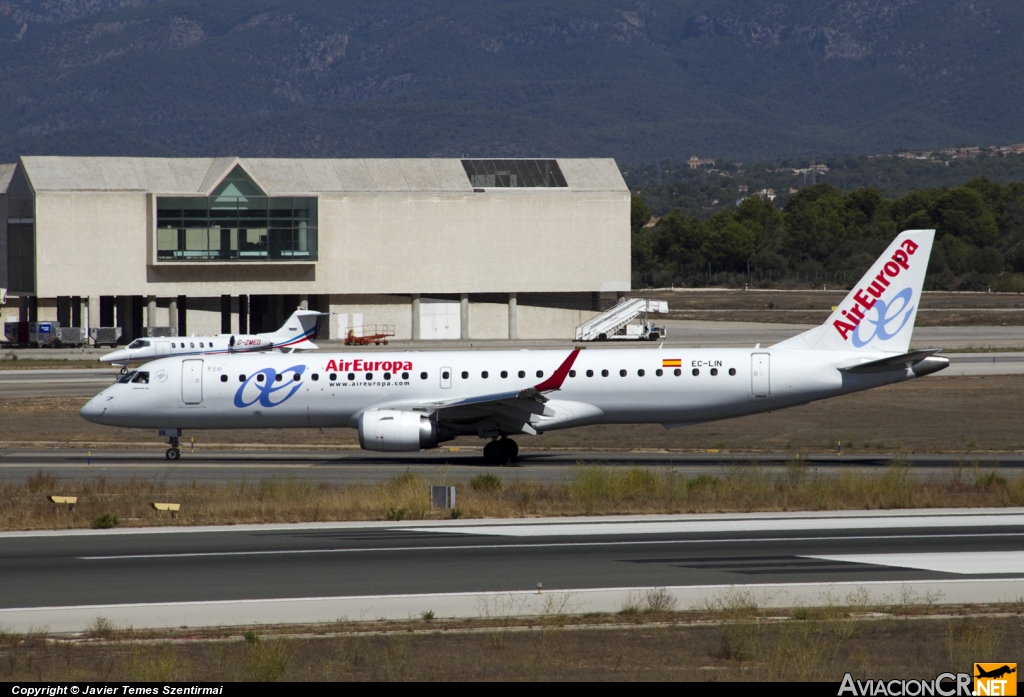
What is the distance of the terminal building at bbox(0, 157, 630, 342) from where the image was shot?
8938 centimetres

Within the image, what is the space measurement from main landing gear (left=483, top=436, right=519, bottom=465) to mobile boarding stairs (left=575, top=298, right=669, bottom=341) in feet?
199

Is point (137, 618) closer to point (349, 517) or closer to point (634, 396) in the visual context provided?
point (349, 517)

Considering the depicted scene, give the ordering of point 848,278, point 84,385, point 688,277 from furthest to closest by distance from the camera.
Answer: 1. point 688,277
2. point 848,278
3. point 84,385

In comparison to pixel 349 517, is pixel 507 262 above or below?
above

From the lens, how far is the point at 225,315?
9800 centimetres

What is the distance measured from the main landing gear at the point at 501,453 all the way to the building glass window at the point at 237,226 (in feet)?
203

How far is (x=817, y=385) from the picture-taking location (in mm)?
33438

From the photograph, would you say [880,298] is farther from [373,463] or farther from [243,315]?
[243,315]

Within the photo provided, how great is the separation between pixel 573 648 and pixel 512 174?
284 ft

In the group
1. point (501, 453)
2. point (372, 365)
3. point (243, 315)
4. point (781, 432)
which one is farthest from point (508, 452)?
point (243, 315)

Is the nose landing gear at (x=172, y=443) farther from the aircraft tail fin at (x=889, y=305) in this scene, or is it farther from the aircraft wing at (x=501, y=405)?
the aircraft tail fin at (x=889, y=305)

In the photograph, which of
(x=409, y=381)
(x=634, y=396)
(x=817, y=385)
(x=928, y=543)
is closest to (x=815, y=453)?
(x=817, y=385)

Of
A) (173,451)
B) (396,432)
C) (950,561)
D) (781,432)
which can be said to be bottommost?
(781,432)

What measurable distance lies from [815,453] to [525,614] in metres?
22.2
